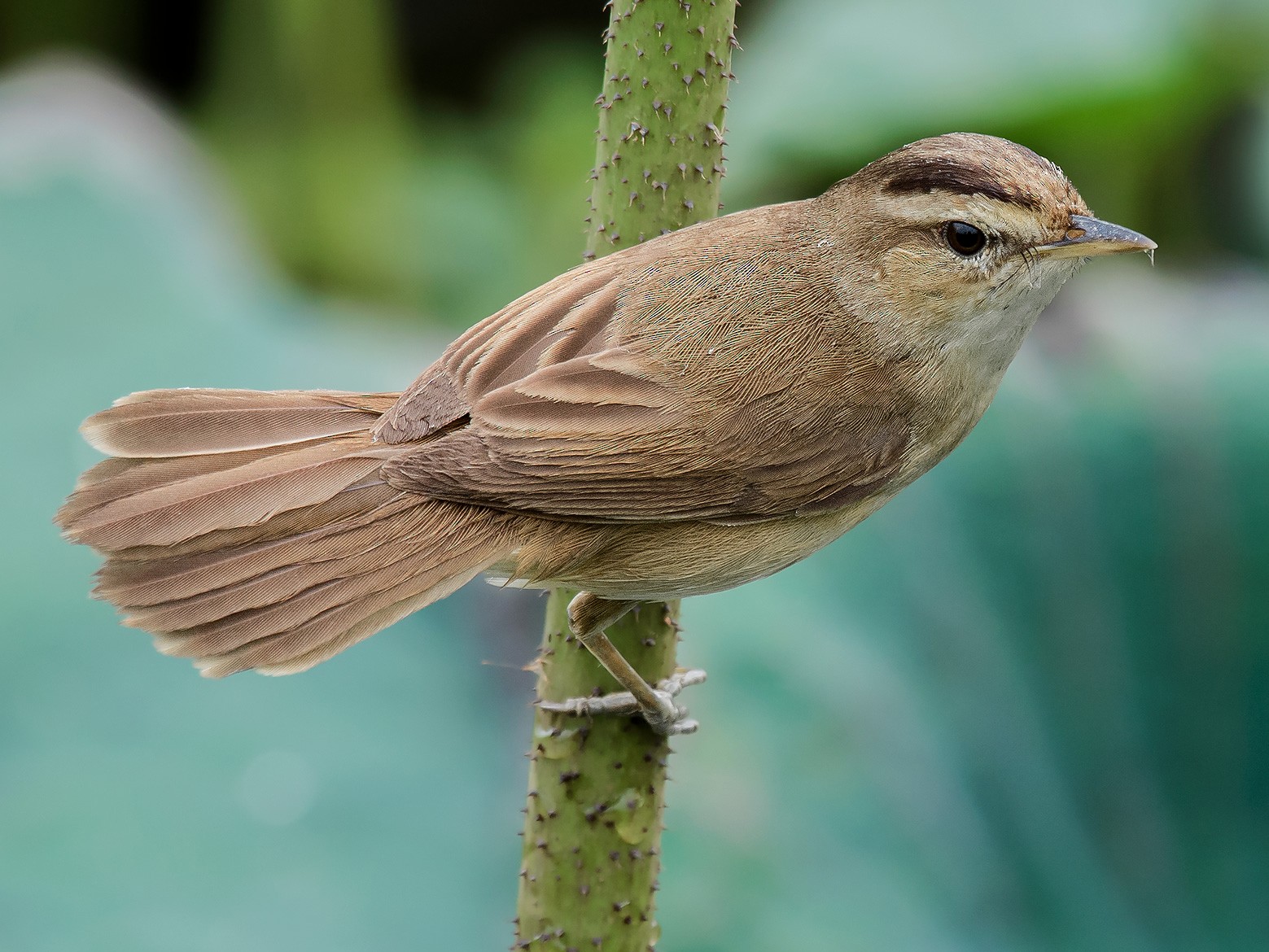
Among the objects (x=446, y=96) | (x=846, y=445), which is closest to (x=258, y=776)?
(x=846, y=445)

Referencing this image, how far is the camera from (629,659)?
2182 mm

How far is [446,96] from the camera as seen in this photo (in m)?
6.22

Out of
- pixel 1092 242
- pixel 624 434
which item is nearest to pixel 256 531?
pixel 624 434

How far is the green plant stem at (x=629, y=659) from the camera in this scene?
6.65ft

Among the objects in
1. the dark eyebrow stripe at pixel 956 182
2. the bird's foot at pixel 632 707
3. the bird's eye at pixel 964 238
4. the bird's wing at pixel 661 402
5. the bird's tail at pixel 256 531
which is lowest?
the bird's foot at pixel 632 707

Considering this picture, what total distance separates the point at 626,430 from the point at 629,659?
34 centimetres

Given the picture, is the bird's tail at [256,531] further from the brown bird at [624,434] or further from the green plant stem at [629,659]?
the green plant stem at [629,659]

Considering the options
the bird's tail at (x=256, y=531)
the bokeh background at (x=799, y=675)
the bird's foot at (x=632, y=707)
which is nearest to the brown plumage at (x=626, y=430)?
the bird's tail at (x=256, y=531)

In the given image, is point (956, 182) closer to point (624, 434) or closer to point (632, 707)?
point (624, 434)

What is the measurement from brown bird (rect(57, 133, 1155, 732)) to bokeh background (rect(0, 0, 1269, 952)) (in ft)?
2.85

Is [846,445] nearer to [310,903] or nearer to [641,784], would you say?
[641,784]

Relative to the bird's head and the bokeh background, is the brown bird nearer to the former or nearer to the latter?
the bird's head

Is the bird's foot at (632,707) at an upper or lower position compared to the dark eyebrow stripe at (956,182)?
lower

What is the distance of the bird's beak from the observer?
1990 millimetres
